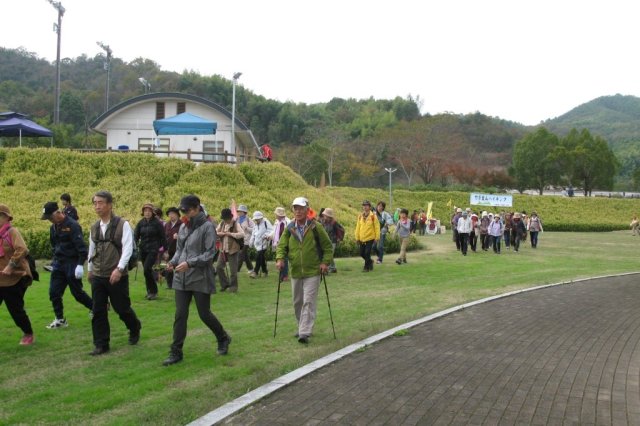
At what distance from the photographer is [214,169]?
2531 centimetres

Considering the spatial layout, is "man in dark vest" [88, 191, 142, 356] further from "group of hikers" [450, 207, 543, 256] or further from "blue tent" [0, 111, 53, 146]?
"blue tent" [0, 111, 53, 146]

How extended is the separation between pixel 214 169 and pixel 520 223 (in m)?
12.6

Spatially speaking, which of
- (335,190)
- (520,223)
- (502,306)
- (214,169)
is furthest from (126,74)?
(502,306)

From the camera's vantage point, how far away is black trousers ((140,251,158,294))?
11.0 metres

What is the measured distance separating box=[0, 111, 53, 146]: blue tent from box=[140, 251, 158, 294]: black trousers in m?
19.6

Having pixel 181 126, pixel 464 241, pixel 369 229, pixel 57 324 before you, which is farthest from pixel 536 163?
pixel 57 324

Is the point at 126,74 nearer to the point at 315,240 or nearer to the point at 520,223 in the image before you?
the point at 520,223

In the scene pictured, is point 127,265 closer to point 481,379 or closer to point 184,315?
point 184,315

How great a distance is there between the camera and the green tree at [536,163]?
6381 centimetres

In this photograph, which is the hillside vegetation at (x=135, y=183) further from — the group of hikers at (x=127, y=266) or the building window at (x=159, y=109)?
the building window at (x=159, y=109)

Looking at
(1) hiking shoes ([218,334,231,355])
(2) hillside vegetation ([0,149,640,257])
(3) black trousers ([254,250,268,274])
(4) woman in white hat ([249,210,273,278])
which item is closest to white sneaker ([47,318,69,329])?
(1) hiking shoes ([218,334,231,355])

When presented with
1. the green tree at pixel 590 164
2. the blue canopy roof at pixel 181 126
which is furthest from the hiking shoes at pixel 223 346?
the green tree at pixel 590 164

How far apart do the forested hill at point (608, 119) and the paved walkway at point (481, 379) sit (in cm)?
10354

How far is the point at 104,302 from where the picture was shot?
710 centimetres
